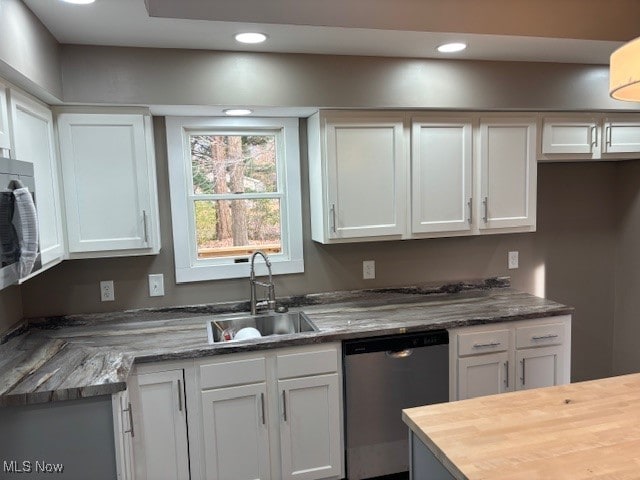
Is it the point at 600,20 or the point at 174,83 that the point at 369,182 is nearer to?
the point at 174,83

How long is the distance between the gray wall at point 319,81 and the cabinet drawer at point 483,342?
1292 mm

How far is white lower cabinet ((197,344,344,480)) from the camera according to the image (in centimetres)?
224

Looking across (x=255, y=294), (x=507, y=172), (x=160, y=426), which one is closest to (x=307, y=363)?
(x=255, y=294)

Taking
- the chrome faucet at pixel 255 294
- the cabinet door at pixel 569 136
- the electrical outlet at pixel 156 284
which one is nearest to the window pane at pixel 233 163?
the chrome faucet at pixel 255 294

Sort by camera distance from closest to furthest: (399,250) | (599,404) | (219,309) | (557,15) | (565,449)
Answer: (565,449) < (599,404) < (557,15) < (219,309) < (399,250)

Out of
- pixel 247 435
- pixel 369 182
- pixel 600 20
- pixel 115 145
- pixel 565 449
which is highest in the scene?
pixel 600 20

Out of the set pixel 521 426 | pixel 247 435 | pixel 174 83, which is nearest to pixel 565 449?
pixel 521 426

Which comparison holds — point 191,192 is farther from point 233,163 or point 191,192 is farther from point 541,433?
point 541,433

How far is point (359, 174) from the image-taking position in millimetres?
2633

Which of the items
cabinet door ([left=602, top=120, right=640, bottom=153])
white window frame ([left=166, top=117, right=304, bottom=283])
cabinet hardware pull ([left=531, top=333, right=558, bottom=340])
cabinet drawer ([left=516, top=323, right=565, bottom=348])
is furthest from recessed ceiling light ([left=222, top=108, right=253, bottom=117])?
cabinet door ([left=602, top=120, right=640, bottom=153])

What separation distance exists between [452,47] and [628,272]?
2.25 meters

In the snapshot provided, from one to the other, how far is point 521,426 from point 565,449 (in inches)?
5.7

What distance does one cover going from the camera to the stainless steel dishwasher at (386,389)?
2.37 meters

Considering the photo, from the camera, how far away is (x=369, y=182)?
2.65 m
